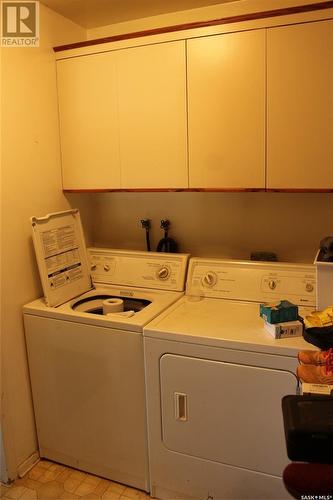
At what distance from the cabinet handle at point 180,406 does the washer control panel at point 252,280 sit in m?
0.55

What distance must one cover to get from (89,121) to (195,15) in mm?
785

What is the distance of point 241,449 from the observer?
5.27 feet

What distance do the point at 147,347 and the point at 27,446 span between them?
95cm

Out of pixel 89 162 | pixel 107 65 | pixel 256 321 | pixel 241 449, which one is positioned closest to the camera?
pixel 241 449

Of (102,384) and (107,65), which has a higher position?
(107,65)

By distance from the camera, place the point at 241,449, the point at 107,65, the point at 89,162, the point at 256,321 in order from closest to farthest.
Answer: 1. the point at 241,449
2. the point at 256,321
3. the point at 107,65
4. the point at 89,162

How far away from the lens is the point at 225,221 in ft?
7.25

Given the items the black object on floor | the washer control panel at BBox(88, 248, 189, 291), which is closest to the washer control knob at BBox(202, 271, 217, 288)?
the washer control panel at BBox(88, 248, 189, 291)

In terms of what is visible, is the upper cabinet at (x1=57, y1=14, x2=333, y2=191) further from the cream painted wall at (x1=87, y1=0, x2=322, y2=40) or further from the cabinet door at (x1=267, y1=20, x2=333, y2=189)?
the cream painted wall at (x1=87, y1=0, x2=322, y2=40)

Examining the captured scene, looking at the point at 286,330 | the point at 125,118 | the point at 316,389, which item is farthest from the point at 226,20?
the point at 316,389

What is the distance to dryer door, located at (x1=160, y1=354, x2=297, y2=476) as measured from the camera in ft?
4.99

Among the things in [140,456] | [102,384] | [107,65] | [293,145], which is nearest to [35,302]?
[102,384]

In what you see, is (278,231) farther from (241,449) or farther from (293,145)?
(241,449)

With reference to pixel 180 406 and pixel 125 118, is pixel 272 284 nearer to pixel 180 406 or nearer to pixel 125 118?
pixel 180 406
